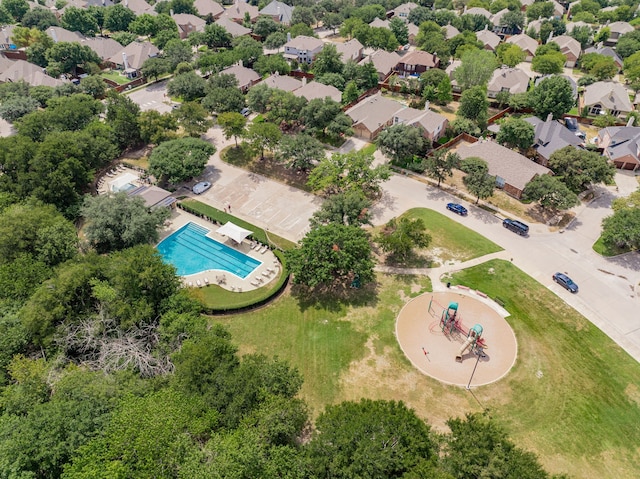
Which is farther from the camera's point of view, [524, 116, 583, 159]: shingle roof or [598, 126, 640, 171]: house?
[524, 116, 583, 159]: shingle roof

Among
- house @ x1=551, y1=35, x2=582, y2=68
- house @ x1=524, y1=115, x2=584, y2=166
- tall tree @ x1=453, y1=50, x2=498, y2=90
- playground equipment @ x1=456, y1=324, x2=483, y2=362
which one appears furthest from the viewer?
house @ x1=551, y1=35, x2=582, y2=68

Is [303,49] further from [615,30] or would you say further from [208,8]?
[615,30]

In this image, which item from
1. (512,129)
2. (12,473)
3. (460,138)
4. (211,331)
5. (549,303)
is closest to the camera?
(12,473)

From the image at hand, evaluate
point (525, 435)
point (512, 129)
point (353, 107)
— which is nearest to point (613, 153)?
point (512, 129)

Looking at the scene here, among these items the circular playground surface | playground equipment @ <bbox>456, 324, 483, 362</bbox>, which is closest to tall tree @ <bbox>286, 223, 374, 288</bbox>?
the circular playground surface

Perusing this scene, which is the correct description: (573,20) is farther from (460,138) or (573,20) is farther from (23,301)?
(23,301)

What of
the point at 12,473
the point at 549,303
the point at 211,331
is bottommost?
the point at 549,303

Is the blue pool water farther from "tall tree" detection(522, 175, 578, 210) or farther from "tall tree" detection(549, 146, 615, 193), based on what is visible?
"tall tree" detection(549, 146, 615, 193)

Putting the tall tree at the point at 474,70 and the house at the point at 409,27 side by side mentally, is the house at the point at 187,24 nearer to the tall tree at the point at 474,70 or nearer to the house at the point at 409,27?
the house at the point at 409,27
